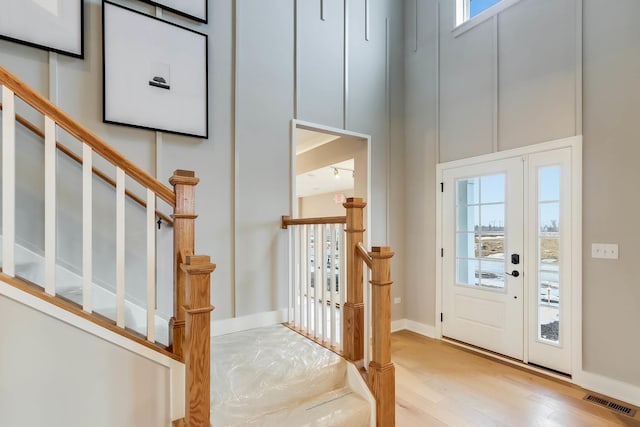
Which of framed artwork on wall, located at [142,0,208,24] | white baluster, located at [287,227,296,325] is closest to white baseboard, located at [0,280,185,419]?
white baluster, located at [287,227,296,325]

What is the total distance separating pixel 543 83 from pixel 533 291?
1.97 metres

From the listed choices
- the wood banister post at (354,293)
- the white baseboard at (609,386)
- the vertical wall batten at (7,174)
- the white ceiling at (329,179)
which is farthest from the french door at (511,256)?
the vertical wall batten at (7,174)

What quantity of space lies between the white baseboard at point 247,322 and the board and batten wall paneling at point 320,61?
1989 millimetres

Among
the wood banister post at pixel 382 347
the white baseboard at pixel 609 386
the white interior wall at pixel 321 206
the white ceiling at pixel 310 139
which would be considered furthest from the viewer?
the white interior wall at pixel 321 206

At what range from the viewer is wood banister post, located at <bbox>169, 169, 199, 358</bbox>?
5.28ft

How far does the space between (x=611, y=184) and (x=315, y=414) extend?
2.88m

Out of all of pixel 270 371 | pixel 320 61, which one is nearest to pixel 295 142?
pixel 320 61

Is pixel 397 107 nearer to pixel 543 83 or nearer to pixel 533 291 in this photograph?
pixel 543 83

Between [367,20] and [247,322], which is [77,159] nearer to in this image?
[247,322]

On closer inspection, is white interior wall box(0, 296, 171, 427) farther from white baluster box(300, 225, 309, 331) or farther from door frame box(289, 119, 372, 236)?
door frame box(289, 119, 372, 236)

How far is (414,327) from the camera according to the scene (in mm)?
4027

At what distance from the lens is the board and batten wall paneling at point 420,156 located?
3895mm

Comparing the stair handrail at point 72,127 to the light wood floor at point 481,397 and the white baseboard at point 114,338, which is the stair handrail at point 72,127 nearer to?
the white baseboard at point 114,338

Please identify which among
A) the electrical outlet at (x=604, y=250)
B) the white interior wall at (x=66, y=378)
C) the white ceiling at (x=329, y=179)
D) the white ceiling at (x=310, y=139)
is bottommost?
the white interior wall at (x=66, y=378)
